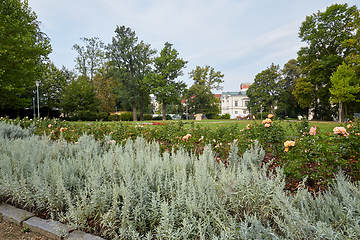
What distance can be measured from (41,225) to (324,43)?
110ft

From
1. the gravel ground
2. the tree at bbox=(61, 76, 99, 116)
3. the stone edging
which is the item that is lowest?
the gravel ground

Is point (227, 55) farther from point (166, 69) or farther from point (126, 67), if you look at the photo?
point (126, 67)

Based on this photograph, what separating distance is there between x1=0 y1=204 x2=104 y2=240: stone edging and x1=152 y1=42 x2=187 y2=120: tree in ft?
94.0

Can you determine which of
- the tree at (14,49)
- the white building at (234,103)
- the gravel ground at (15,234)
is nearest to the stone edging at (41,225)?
the gravel ground at (15,234)

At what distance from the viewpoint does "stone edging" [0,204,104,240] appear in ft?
5.50

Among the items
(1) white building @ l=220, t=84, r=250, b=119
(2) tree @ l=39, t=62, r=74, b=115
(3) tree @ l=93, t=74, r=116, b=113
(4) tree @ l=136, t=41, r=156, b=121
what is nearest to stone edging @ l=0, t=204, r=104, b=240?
(4) tree @ l=136, t=41, r=156, b=121

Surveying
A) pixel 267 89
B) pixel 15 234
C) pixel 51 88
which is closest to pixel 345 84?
pixel 267 89

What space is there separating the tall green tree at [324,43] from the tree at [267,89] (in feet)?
33.0

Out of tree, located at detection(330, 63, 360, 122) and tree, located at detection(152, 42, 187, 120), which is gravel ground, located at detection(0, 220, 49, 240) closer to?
tree, located at detection(330, 63, 360, 122)

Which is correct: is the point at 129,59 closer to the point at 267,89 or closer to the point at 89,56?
the point at 89,56

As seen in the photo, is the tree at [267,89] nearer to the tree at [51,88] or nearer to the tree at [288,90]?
the tree at [288,90]

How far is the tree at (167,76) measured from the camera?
3075 centimetres

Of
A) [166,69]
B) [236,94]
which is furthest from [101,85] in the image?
[236,94]

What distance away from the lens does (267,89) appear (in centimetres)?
3828
